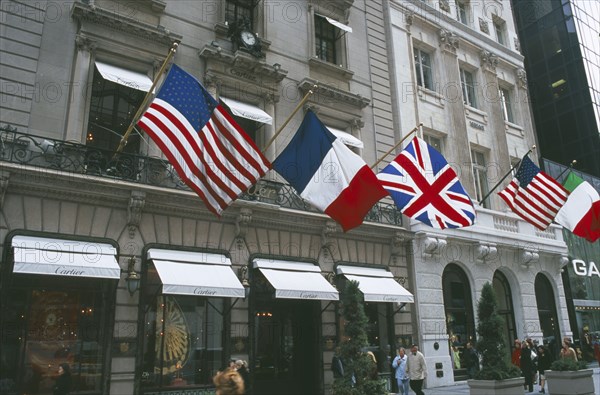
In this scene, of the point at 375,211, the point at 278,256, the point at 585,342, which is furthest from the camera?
the point at 585,342

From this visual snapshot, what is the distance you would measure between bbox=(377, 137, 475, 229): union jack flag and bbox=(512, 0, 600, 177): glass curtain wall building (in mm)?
24076

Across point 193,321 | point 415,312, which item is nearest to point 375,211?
point 415,312

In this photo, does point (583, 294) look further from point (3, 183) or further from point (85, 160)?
point (3, 183)

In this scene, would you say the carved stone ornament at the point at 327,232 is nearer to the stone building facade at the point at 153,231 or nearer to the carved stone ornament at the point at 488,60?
the stone building facade at the point at 153,231

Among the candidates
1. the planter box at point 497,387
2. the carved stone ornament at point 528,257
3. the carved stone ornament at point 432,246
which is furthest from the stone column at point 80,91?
the carved stone ornament at point 528,257

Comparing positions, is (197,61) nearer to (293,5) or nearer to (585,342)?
(293,5)

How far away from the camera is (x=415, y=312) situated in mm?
20422

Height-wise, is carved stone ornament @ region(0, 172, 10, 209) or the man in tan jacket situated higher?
carved stone ornament @ region(0, 172, 10, 209)

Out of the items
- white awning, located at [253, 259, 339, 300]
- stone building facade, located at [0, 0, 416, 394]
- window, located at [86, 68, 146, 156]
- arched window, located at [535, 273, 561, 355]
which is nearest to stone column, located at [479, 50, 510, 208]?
arched window, located at [535, 273, 561, 355]

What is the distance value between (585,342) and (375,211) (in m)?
16.8

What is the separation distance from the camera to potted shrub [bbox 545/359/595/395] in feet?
49.1

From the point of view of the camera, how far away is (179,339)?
49.5 ft

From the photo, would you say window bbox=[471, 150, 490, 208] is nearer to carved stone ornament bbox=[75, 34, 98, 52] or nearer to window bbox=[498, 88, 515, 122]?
window bbox=[498, 88, 515, 122]

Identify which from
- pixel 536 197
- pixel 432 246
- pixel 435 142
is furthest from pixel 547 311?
pixel 435 142
